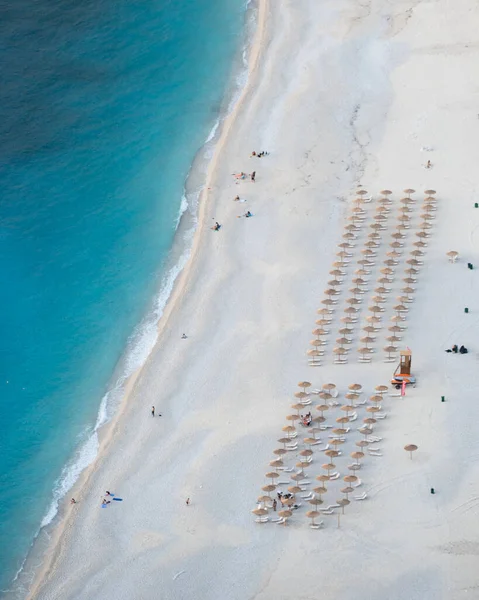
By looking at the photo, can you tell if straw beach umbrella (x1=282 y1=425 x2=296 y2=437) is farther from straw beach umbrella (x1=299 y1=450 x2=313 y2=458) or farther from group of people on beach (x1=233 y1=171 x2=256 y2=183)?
group of people on beach (x1=233 y1=171 x2=256 y2=183)

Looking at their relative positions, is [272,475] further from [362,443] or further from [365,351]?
[365,351]

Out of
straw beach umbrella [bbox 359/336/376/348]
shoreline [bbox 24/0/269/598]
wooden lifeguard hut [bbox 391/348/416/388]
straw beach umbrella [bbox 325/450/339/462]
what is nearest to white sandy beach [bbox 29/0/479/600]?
shoreline [bbox 24/0/269/598]

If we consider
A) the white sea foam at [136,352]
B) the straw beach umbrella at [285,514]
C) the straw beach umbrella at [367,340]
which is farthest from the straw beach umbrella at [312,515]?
the white sea foam at [136,352]

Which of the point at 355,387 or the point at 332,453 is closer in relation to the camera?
the point at 332,453

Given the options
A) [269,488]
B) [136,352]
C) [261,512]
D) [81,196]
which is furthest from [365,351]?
[81,196]

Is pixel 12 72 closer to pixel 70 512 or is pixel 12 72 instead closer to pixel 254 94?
pixel 254 94

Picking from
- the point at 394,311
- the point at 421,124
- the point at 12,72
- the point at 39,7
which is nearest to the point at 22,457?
the point at 394,311
